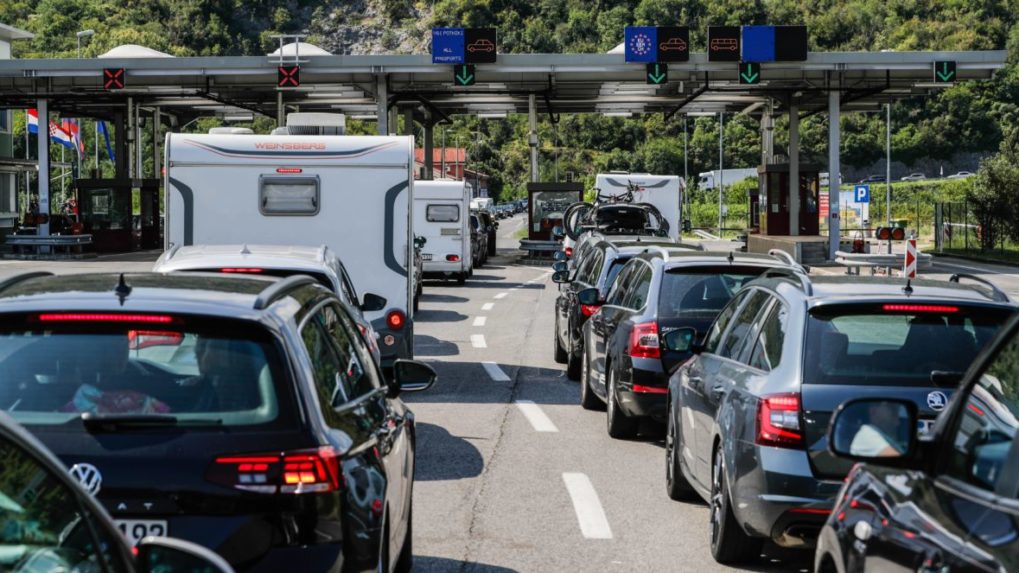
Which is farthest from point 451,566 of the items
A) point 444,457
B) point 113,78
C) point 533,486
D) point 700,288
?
point 113,78

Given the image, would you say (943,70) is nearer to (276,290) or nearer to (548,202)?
(548,202)

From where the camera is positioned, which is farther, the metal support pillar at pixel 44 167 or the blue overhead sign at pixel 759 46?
the metal support pillar at pixel 44 167

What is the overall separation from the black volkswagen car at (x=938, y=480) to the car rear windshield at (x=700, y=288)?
286 inches

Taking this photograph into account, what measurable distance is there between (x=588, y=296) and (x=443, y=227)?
22.3 meters

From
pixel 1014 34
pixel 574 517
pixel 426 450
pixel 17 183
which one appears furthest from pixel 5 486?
pixel 1014 34

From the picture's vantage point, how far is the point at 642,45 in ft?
145

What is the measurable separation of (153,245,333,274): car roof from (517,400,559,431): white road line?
2.56 meters

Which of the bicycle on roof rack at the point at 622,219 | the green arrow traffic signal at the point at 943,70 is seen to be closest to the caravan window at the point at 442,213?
the bicycle on roof rack at the point at 622,219

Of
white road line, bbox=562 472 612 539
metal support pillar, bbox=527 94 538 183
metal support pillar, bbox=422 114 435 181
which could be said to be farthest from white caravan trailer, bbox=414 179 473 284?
white road line, bbox=562 472 612 539

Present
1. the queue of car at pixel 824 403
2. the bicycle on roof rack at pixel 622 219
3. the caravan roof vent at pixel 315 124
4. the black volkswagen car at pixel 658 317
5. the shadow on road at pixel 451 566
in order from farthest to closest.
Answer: the bicycle on roof rack at pixel 622 219
the caravan roof vent at pixel 315 124
the black volkswagen car at pixel 658 317
the shadow on road at pixel 451 566
the queue of car at pixel 824 403

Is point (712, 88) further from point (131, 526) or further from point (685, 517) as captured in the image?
point (131, 526)

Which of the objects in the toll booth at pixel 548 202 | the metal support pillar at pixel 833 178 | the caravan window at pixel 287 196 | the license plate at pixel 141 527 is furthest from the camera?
the toll booth at pixel 548 202

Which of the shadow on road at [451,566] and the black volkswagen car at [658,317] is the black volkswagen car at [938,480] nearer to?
the shadow on road at [451,566]

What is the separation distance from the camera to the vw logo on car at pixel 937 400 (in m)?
6.78
